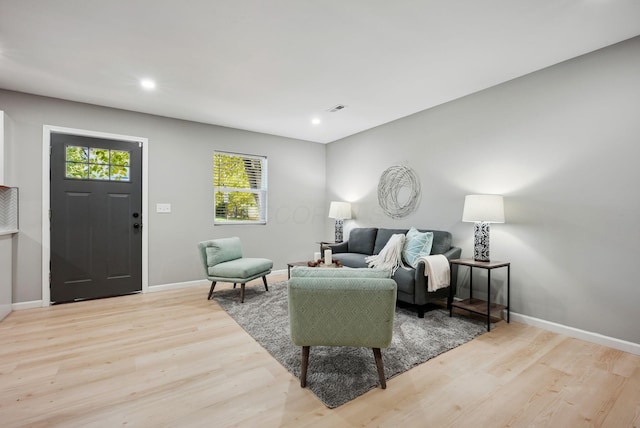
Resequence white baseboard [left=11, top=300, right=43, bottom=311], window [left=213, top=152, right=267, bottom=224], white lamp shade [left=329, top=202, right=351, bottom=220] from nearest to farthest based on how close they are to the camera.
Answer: white baseboard [left=11, top=300, right=43, bottom=311] < window [left=213, top=152, right=267, bottom=224] < white lamp shade [left=329, top=202, right=351, bottom=220]

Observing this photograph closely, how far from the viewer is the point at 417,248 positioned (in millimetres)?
3484

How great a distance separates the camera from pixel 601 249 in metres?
2.56

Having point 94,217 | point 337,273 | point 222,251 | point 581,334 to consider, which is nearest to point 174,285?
point 222,251

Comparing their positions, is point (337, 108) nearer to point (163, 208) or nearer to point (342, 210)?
point (342, 210)

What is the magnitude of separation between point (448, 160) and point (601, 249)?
178cm

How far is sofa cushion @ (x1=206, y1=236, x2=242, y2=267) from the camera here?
12.4 feet

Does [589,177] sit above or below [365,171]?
below

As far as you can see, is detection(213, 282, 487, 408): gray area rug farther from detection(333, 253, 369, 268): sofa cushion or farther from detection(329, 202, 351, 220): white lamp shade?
detection(329, 202, 351, 220): white lamp shade

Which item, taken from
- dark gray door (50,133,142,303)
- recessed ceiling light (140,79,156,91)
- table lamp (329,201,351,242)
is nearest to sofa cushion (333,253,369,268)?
table lamp (329,201,351,242)

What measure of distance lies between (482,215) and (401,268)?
995 mm

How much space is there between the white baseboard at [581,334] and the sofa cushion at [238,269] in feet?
9.69

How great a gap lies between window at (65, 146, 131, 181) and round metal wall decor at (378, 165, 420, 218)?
369 cm

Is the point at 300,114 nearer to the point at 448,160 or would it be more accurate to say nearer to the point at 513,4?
the point at 448,160

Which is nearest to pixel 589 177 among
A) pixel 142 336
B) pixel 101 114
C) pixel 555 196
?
pixel 555 196
